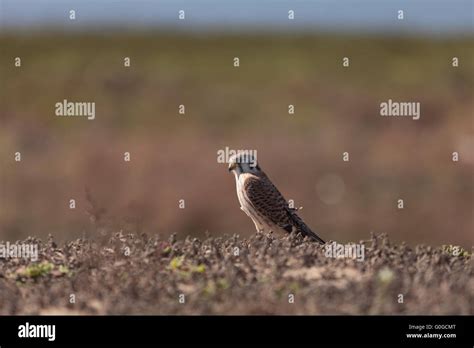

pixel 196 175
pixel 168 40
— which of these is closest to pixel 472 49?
pixel 168 40

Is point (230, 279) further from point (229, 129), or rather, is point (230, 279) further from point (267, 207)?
point (229, 129)

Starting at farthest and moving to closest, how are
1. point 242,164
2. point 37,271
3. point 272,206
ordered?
point 242,164 → point 272,206 → point 37,271

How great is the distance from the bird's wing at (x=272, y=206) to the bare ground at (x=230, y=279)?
2.11 meters

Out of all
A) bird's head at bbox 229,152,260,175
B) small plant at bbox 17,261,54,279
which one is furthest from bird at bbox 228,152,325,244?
small plant at bbox 17,261,54,279

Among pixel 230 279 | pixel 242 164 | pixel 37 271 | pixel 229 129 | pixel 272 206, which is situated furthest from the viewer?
pixel 229 129

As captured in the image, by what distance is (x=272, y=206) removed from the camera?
14594 millimetres

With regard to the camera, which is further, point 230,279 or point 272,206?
point 272,206

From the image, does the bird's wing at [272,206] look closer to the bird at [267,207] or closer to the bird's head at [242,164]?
the bird at [267,207]

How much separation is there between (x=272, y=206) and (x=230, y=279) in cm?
427

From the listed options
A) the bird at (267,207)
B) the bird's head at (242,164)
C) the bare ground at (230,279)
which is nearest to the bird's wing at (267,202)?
the bird at (267,207)

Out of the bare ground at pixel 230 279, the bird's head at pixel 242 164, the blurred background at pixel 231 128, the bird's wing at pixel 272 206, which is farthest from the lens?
the blurred background at pixel 231 128

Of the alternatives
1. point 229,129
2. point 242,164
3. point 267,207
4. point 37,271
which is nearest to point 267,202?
point 267,207

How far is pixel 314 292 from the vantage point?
10.1 meters

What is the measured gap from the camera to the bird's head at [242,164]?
15.4m
